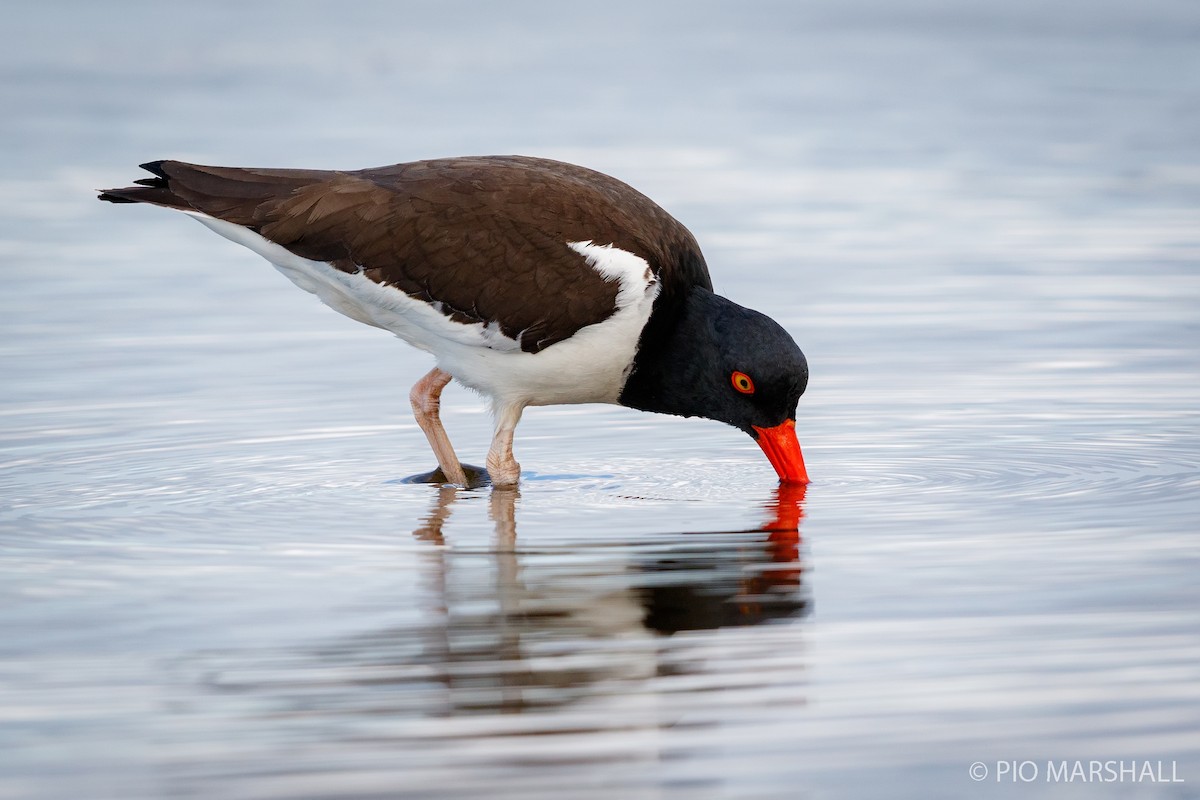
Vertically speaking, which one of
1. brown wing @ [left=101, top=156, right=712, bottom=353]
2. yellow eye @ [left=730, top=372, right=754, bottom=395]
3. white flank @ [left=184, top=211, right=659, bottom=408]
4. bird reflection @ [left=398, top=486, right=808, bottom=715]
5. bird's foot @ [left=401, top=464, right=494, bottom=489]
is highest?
brown wing @ [left=101, top=156, right=712, bottom=353]

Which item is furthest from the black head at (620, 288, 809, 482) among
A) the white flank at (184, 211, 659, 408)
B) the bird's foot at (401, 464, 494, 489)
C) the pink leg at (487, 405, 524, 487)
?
the bird's foot at (401, 464, 494, 489)

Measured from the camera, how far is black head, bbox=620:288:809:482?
7559mm

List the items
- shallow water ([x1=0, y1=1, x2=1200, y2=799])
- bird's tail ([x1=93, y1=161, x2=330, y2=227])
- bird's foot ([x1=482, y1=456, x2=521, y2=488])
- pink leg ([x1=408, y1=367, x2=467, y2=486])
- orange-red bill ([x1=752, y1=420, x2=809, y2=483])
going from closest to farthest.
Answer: shallow water ([x1=0, y1=1, x2=1200, y2=799]) < orange-red bill ([x1=752, y1=420, x2=809, y2=483]) < bird's foot ([x1=482, y1=456, x2=521, y2=488]) < bird's tail ([x1=93, y1=161, x2=330, y2=227]) < pink leg ([x1=408, y1=367, x2=467, y2=486])

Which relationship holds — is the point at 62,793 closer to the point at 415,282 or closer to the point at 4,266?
the point at 415,282

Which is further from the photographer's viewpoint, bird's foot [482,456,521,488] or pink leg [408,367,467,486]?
pink leg [408,367,467,486]

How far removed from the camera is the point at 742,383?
301 inches

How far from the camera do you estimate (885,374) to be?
9281 millimetres

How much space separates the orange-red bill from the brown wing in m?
0.72

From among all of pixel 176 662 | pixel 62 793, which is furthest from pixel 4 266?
pixel 62 793

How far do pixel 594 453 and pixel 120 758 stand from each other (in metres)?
3.97

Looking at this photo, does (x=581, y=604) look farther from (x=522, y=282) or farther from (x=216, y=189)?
(x=216, y=189)

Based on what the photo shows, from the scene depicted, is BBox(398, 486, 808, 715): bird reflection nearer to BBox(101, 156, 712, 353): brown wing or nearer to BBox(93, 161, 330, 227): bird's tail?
BBox(101, 156, 712, 353): brown wing

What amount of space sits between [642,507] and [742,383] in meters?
0.86

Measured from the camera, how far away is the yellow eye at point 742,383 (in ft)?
25.0
